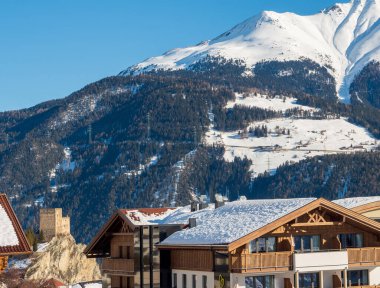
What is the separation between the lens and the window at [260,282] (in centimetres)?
5684

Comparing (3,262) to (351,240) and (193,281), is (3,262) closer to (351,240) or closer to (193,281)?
(193,281)

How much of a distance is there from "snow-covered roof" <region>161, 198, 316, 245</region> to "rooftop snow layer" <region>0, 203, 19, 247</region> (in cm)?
1209

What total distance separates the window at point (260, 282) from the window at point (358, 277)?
5271 millimetres

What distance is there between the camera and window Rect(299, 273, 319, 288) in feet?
192

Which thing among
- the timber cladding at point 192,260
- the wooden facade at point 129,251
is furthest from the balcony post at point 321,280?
the wooden facade at point 129,251

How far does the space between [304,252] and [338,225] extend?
111 inches

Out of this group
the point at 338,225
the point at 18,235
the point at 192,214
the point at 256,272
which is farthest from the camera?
the point at 192,214

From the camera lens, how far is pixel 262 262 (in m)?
55.9

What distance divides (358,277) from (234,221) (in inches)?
330

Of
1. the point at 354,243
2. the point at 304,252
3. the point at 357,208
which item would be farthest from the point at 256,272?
the point at 357,208

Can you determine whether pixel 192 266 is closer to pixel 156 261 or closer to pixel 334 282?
pixel 156 261

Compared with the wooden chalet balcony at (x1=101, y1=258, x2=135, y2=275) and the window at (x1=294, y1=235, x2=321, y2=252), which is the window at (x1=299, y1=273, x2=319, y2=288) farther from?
the wooden chalet balcony at (x1=101, y1=258, x2=135, y2=275)

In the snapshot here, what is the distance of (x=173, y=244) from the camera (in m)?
58.8

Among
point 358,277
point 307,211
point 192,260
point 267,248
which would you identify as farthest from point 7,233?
point 358,277
